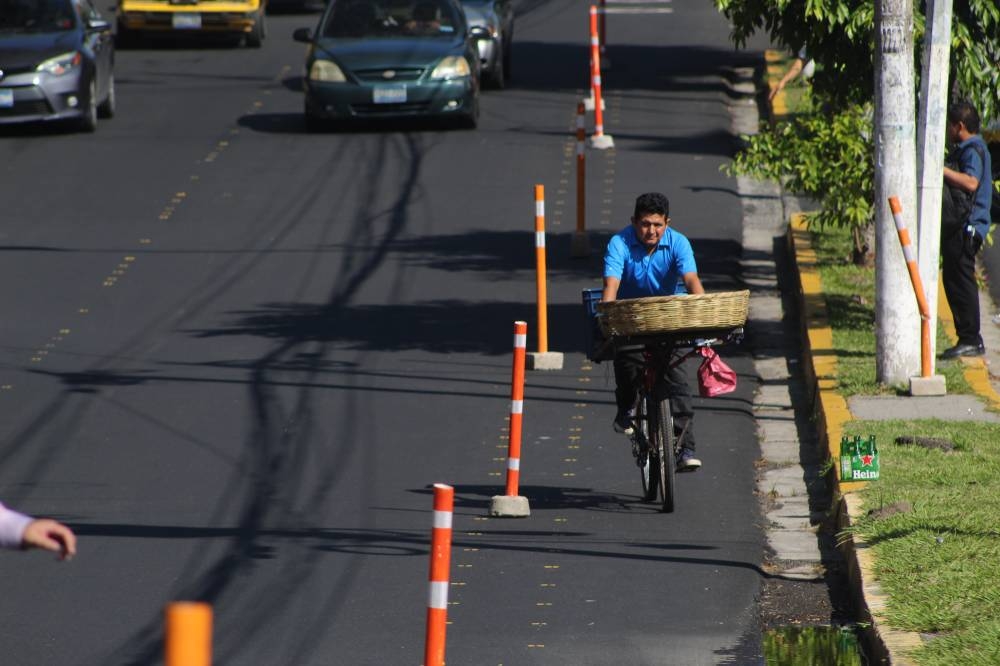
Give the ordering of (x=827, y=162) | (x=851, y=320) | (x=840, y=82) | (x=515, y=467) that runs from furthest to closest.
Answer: (x=827, y=162) → (x=840, y=82) → (x=851, y=320) → (x=515, y=467)

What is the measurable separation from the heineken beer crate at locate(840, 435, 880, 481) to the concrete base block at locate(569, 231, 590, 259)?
784 centimetres

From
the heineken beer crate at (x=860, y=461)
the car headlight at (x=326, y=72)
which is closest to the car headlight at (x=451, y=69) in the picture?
the car headlight at (x=326, y=72)

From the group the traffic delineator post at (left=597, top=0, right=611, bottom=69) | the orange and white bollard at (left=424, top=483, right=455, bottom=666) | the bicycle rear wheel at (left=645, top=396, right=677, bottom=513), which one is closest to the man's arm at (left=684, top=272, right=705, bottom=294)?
the bicycle rear wheel at (left=645, top=396, right=677, bottom=513)

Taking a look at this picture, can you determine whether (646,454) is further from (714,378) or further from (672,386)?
(714,378)

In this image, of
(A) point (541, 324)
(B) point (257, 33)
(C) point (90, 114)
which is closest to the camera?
(A) point (541, 324)

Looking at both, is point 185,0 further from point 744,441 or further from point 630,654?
point 630,654

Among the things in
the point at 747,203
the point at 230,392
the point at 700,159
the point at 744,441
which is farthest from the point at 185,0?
the point at 744,441

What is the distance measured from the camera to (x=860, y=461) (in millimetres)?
9547

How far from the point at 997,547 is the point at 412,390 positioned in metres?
5.34

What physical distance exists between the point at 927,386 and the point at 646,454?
2657mm

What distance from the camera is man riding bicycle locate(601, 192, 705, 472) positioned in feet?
32.5

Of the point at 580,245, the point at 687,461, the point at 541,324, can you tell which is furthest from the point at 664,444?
the point at 580,245

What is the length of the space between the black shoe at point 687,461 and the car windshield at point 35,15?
15.8 metres

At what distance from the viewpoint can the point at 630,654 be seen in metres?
7.52
